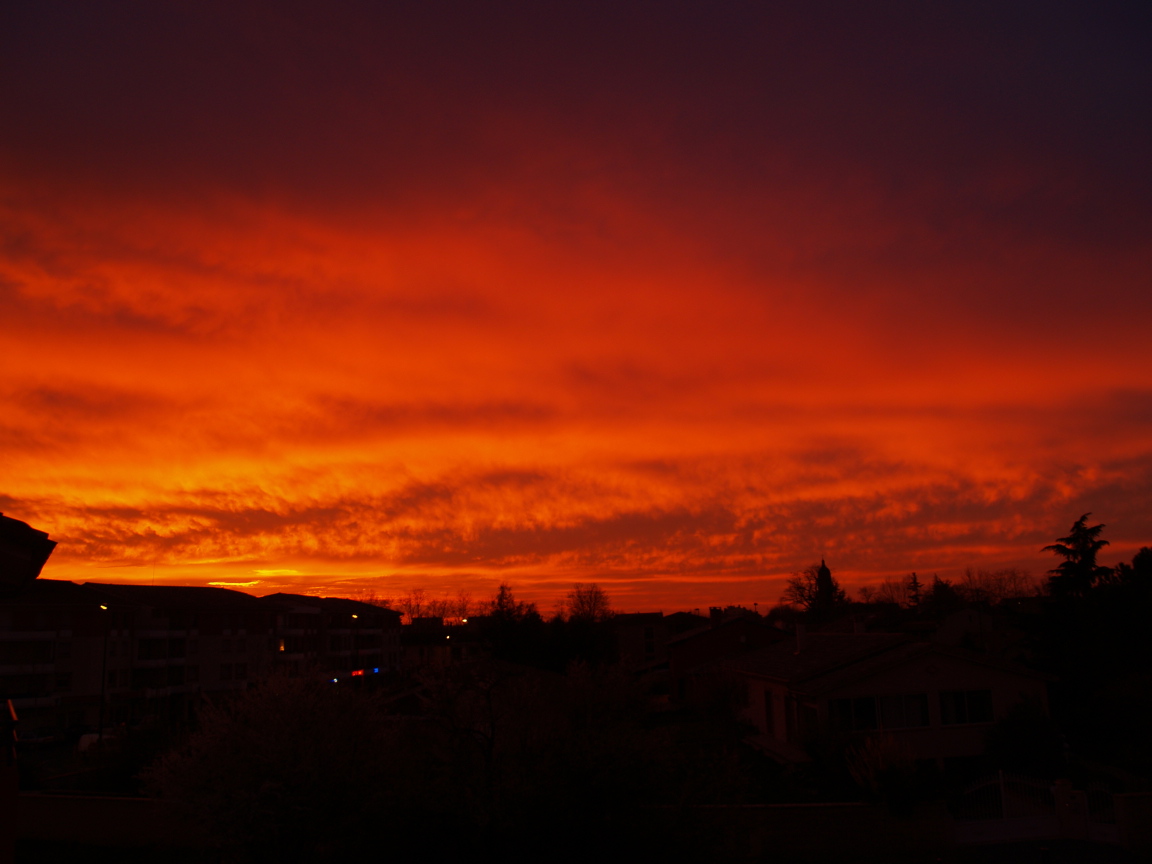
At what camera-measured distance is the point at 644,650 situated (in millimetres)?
100875

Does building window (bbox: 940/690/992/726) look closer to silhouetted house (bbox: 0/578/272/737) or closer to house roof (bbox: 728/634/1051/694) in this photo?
house roof (bbox: 728/634/1051/694)

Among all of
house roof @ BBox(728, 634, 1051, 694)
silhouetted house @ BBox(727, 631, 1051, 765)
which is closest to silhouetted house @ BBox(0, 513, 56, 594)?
silhouetted house @ BBox(727, 631, 1051, 765)

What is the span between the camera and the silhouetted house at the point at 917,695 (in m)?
28.5

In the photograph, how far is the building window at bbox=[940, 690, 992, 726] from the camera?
29062mm

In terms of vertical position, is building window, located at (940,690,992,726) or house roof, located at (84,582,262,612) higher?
house roof, located at (84,582,262,612)

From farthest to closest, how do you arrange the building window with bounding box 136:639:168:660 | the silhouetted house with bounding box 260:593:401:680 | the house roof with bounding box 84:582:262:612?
the silhouetted house with bounding box 260:593:401:680 < the house roof with bounding box 84:582:262:612 < the building window with bounding box 136:639:168:660

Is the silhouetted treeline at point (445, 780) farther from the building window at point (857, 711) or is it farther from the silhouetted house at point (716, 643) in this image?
the silhouetted house at point (716, 643)

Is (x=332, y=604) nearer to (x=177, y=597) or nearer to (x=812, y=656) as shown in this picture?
(x=177, y=597)

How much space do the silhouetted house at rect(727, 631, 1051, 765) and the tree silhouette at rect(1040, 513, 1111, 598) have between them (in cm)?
1114

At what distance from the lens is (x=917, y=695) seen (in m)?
28.9

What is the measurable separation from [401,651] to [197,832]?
106329 mm

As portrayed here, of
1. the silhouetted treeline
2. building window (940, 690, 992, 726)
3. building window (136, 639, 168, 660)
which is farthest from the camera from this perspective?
building window (136, 639, 168, 660)

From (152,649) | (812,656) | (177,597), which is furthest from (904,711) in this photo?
(177,597)

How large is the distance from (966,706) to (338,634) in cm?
8415
